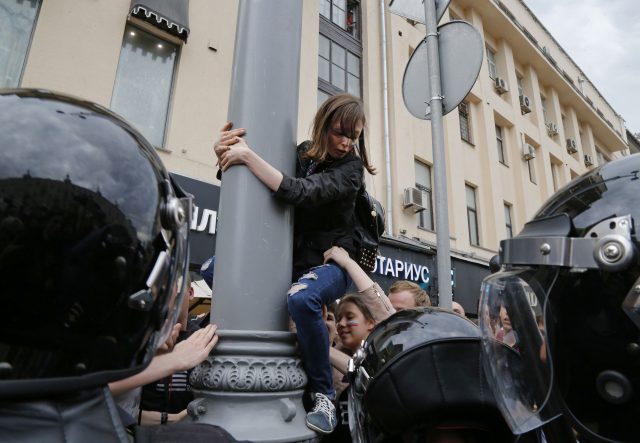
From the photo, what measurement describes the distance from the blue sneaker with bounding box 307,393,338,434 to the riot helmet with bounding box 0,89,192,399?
→ 0.63m

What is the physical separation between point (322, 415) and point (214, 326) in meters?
0.44

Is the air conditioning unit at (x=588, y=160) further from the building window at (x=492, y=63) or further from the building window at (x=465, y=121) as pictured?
the building window at (x=465, y=121)

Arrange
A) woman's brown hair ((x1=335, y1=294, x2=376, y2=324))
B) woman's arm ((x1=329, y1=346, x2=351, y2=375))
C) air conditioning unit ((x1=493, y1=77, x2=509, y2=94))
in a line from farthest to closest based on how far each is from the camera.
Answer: air conditioning unit ((x1=493, y1=77, x2=509, y2=94)) → woman's brown hair ((x1=335, y1=294, x2=376, y2=324)) → woman's arm ((x1=329, y1=346, x2=351, y2=375))

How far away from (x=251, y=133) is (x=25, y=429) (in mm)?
1059

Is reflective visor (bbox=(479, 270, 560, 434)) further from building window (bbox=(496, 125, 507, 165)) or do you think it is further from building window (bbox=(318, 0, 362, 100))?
building window (bbox=(496, 125, 507, 165))

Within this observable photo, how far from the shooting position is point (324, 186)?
153 cm

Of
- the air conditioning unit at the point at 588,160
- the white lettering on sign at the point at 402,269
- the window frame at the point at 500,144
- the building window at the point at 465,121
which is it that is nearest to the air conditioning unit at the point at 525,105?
the window frame at the point at 500,144

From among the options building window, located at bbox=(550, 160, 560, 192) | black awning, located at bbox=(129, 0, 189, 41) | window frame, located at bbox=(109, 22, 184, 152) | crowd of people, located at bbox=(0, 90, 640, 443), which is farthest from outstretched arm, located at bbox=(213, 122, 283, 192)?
building window, located at bbox=(550, 160, 560, 192)

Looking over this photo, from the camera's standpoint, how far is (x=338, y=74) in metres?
9.70

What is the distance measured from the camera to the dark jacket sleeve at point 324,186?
1.44 metres

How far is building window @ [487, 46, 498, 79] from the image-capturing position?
14.1 m

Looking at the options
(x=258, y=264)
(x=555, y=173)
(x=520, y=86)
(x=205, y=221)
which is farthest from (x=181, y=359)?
(x=555, y=173)

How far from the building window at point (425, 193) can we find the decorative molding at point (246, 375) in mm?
8954

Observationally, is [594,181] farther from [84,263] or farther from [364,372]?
[84,263]
